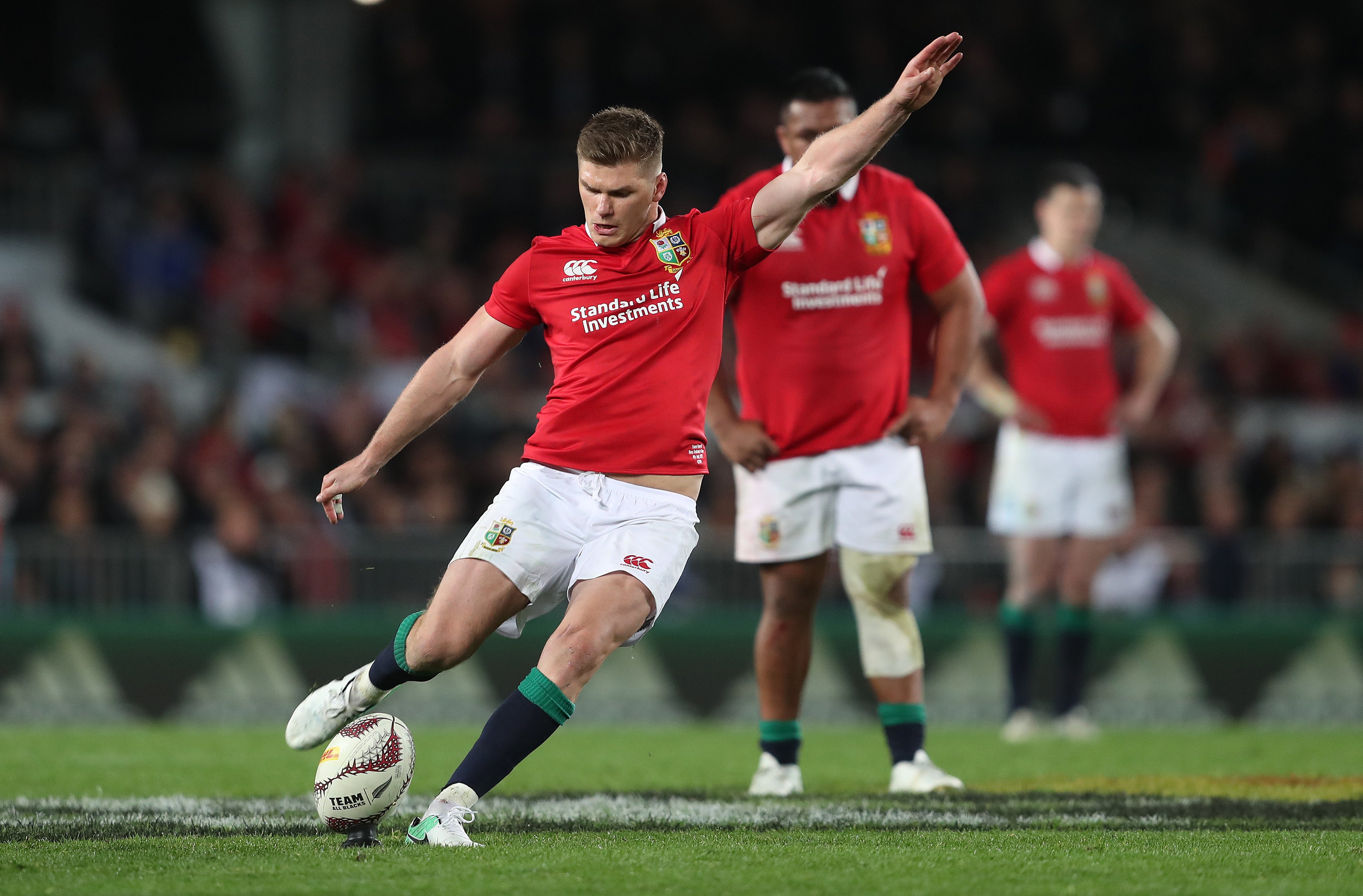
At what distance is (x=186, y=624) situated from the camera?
11992mm

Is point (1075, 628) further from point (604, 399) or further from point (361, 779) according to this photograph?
point (361, 779)

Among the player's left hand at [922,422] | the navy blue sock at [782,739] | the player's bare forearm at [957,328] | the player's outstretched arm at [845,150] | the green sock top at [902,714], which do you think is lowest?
the navy blue sock at [782,739]

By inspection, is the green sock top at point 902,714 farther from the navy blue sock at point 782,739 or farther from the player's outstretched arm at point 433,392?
the player's outstretched arm at point 433,392

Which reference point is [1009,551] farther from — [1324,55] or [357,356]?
[1324,55]

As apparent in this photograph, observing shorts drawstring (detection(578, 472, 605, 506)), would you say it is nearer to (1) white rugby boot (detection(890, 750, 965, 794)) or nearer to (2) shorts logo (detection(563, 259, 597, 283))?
(2) shorts logo (detection(563, 259, 597, 283))

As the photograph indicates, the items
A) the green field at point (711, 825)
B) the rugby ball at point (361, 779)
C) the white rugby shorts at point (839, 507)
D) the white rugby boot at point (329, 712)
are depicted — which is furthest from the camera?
the white rugby shorts at point (839, 507)

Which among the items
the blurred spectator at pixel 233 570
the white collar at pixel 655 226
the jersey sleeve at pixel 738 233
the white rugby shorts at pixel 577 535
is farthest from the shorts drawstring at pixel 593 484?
the blurred spectator at pixel 233 570

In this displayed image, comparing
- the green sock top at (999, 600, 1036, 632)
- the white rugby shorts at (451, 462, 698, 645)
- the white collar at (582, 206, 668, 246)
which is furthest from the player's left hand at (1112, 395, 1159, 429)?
the white rugby shorts at (451, 462, 698, 645)

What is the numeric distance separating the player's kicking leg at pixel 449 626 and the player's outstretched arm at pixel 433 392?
0.47m

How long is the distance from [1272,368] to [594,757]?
35.8 ft

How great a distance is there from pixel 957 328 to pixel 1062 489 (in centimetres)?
339

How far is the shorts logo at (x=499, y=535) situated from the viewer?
561cm

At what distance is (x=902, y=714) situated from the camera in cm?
720

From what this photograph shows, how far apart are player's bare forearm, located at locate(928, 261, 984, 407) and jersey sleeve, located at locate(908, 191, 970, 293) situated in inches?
Result: 1.4
